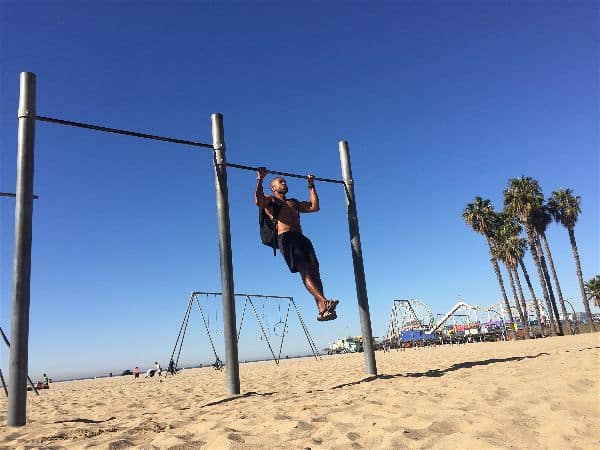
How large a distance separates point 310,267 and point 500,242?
3395 centimetres

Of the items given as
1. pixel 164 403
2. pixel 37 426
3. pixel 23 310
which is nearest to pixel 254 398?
pixel 164 403

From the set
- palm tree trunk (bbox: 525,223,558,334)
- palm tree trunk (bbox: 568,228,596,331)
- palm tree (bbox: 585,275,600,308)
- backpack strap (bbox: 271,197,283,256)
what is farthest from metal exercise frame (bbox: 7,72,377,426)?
palm tree (bbox: 585,275,600,308)

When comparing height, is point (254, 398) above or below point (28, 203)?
below

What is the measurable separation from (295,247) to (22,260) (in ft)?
9.93

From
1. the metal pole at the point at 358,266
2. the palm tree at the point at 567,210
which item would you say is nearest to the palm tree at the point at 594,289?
the palm tree at the point at 567,210

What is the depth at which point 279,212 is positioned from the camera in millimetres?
6090

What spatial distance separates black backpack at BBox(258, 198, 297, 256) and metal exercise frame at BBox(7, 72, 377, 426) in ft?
1.48

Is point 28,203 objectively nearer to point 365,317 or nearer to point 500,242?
point 365,317

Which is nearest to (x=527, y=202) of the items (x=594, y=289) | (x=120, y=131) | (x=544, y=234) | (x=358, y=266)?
(x=544, y=234)

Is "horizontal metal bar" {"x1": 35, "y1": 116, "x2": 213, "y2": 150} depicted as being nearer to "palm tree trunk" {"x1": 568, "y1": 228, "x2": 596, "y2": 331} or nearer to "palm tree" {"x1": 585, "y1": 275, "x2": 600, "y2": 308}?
"palm tree trunk" {"x1": 568, "y1": 228, "x2": 596, "y2": 331}

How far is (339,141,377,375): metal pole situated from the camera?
7.03 meters

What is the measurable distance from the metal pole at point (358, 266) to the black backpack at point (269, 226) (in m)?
1.93

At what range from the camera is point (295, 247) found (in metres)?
5.86

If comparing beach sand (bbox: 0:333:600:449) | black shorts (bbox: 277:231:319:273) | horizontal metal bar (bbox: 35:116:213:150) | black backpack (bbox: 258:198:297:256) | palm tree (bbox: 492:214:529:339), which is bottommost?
beach sand (bbox: 0:333:600:449)
